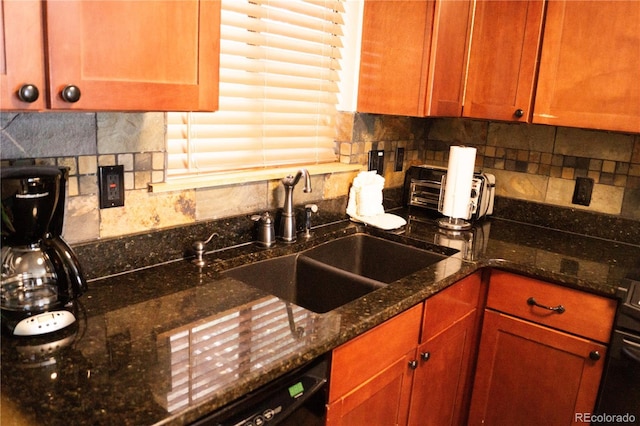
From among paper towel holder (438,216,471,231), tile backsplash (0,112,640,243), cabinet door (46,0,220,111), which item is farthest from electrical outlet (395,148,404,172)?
cabinet door (46,0,220,111)

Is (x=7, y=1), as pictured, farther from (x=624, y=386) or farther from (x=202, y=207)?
(x=624, y=386)

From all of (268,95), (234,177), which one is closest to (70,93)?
(234,177)

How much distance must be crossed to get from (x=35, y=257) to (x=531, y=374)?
1.69 m

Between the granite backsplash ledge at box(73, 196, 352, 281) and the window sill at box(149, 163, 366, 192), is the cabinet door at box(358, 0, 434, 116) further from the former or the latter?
the granite backsplash ledge at box(73, 196, 352, 281)

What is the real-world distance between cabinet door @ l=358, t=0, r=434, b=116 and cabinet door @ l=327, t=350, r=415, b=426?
3.35 feet

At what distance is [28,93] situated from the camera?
91 cm

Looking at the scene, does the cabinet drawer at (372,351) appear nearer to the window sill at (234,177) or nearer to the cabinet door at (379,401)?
the cabinet door at (379,401)

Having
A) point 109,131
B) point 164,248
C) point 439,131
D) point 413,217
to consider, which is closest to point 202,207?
point 164,248

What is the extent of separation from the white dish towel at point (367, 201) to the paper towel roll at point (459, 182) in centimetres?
22

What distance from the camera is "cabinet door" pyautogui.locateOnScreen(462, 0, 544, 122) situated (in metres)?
2.03

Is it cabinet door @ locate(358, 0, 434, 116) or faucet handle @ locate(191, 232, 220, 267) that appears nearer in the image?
faucet handle @ locate(191, 232, 220, 267)

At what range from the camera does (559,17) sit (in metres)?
1.95

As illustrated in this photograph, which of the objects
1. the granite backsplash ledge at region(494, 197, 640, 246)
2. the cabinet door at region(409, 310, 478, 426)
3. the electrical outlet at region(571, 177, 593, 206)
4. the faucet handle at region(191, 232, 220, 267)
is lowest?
the cabinet door at region(409, 310, 478, 426)

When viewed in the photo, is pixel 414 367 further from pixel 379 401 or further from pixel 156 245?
pixel 156 245
